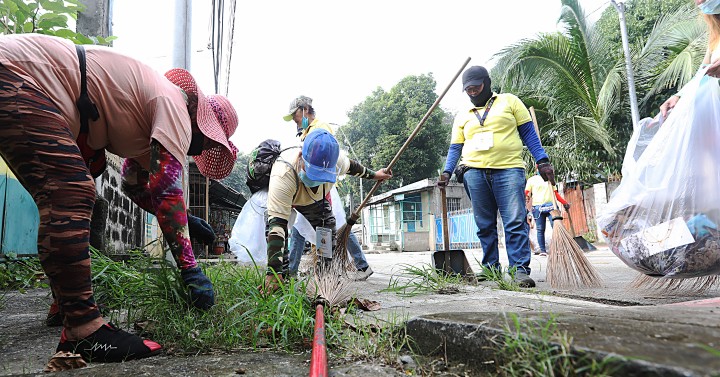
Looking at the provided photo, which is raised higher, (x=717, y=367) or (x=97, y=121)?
(x=97, y=121)

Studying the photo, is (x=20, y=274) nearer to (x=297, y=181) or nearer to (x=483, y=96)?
(x=297, y=181)

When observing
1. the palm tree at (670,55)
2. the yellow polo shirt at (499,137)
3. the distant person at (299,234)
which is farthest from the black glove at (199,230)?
the palm tree at (670,55)

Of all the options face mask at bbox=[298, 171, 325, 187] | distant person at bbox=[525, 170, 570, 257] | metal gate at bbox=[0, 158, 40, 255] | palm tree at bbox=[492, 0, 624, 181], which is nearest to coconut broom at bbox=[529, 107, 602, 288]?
face mask at bbox=[298, 171, 325, 187]

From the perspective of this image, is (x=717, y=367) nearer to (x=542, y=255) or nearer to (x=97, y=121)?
(x=97, y=121)

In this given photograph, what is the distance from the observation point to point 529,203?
8.10 metres

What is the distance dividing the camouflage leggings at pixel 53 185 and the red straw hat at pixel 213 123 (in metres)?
0.65

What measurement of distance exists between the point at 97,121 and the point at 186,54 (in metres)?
2.61

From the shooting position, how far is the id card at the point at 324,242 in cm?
324

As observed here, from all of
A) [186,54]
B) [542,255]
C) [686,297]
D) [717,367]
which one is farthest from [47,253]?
[542,255]

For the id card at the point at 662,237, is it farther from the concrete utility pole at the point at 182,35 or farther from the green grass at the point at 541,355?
the concrete utility pole at the point at 182,35

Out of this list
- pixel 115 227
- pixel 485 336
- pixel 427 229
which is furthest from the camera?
pixel 427 229

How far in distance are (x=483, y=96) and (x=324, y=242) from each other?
1.77 meters

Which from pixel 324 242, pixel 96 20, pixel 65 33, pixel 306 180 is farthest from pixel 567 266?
pixel 96 20

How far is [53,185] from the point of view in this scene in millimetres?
1384
